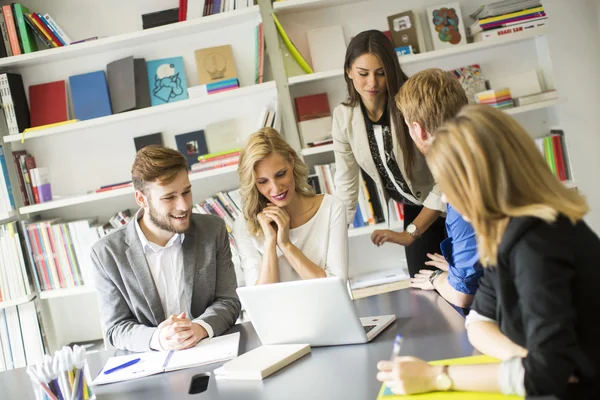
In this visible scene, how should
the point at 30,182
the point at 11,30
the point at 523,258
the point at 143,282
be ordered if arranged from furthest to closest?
the point at 30,182 < the point at 11,30 < the point at 143,282 < the point at 523,258

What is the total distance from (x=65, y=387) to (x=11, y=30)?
2372mm

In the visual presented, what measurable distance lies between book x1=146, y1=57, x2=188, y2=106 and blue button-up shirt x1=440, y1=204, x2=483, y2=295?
2.03 meters

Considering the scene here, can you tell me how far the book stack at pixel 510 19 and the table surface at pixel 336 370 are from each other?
1.75m

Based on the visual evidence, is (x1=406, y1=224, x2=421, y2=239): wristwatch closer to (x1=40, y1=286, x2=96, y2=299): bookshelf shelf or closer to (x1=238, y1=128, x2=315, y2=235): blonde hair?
(x1=238, y1=128, x2=315, y2=235): blonde hair

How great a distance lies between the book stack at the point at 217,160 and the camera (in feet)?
10.8

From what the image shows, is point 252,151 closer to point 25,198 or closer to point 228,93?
point 228,93

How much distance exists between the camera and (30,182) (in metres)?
3.40

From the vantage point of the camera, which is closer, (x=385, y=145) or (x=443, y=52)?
(x=385, y=145)

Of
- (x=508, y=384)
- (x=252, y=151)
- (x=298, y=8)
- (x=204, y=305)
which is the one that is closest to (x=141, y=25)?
(x=298, y=8)

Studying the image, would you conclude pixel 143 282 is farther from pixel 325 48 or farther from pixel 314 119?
pixel 325 48

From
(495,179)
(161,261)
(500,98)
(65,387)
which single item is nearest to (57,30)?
(161,261)

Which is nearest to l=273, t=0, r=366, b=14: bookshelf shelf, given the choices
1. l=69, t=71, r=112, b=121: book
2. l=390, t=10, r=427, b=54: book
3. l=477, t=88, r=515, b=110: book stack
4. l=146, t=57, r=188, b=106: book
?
l=390, t=10, r=427, b=54: book

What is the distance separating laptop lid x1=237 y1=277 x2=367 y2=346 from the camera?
1.59 m

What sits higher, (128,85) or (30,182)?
(128,85)
